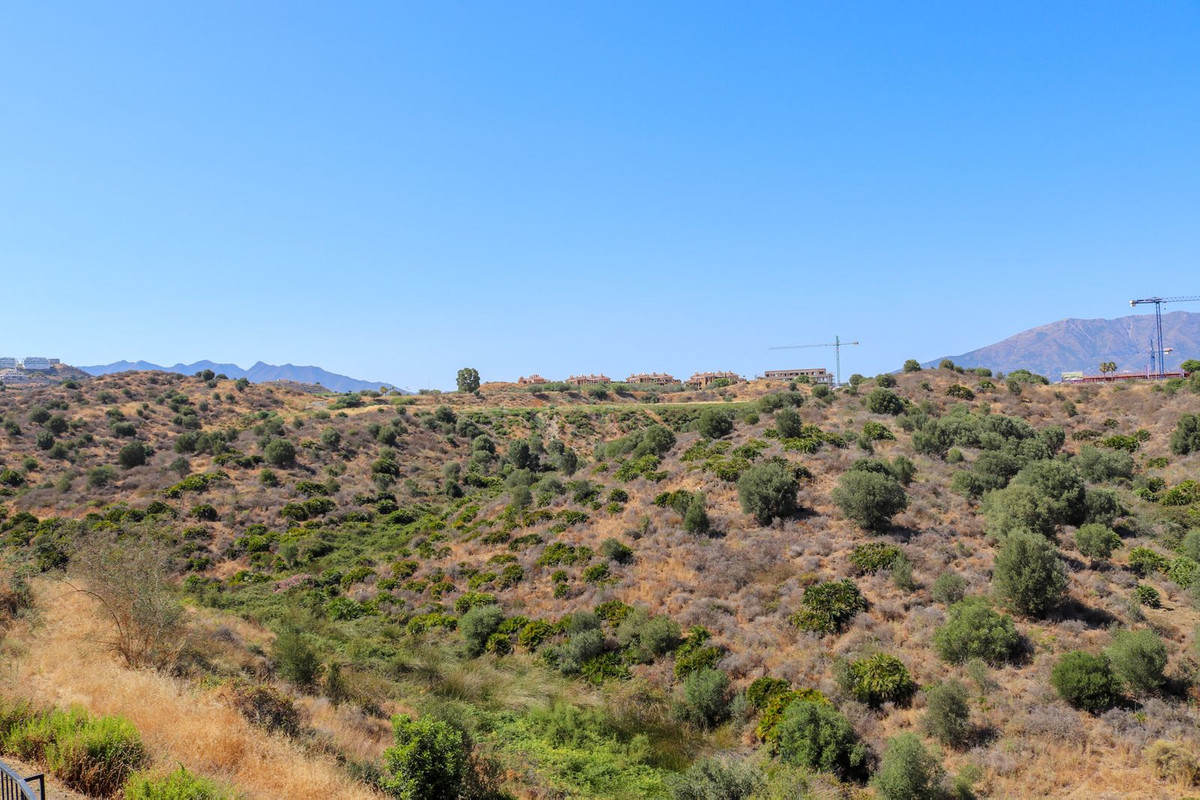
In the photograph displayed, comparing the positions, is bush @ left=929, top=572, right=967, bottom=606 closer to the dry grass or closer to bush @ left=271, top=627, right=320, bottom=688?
the dry grass

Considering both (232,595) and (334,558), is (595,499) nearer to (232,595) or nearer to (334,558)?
(334,558)

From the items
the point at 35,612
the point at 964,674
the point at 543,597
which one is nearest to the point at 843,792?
the point at 964,674

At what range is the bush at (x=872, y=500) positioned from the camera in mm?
22719

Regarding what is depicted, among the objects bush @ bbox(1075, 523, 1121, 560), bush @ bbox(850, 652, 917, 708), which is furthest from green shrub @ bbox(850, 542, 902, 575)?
bush @ bbox(1075, 523, 1121, 560)

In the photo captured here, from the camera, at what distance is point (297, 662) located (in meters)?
16.2

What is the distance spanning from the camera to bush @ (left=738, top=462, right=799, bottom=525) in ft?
82.1

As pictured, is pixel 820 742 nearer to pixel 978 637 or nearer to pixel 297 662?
pixel 978 637

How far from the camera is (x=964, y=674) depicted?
50.4 feet

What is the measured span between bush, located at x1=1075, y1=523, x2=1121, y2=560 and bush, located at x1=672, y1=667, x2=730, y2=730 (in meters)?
13.8

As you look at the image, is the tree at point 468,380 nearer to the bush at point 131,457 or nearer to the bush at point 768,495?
the bush at point 131,457

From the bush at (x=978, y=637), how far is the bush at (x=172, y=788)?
17.0m

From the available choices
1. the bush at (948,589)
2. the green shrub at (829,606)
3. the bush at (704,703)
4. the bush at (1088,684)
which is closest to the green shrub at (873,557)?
the green shrub at (829,606)

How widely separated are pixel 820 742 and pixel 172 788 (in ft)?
40.7

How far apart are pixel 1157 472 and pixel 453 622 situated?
36.9 metres
